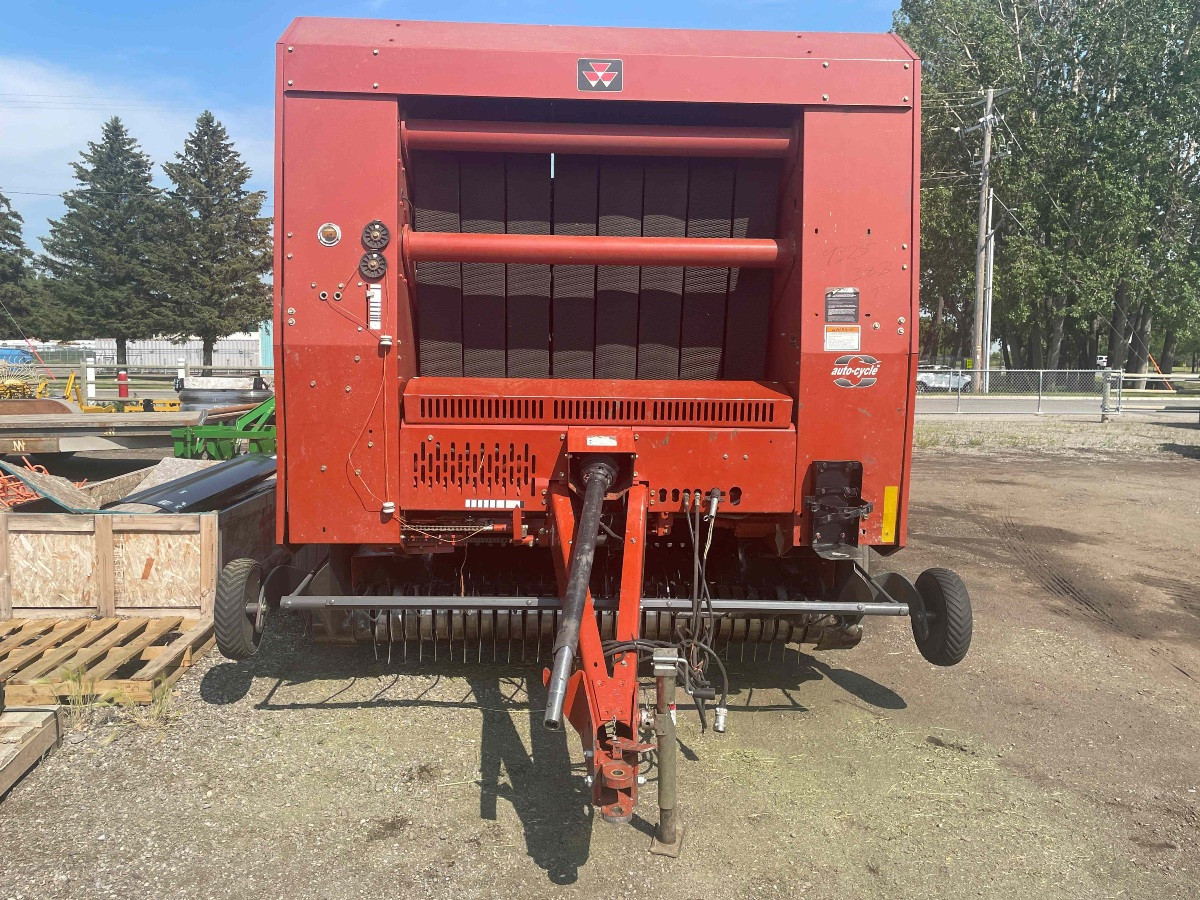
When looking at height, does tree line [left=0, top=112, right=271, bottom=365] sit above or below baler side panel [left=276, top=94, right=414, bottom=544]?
above

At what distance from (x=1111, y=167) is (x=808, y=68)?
34.5 metres

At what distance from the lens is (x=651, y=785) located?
3.31m

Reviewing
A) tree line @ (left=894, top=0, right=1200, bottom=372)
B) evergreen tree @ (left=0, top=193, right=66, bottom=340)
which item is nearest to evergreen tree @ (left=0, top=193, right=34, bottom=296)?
evergreen tree @ (left=0, top=193, right=66, bottom=340)

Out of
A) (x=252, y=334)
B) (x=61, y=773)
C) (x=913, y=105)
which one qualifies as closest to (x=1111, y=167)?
(x=913, y=105)

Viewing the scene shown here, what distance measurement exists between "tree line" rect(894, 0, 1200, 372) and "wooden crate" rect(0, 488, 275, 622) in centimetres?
3424

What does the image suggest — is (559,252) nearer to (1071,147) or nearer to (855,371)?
(855,371)

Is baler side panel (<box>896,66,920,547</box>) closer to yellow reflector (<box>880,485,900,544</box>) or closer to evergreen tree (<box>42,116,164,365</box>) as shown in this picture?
yellow reflector (<box>880,485,900,544</box>)

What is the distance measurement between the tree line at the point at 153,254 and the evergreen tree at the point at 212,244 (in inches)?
2.0

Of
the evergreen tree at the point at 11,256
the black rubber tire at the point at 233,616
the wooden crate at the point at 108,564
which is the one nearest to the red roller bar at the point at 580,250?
the black rubber tire at the point at 233,616

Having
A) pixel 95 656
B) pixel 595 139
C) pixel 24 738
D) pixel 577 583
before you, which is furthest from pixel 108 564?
pixel 595 139

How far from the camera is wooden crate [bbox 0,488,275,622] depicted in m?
4.85

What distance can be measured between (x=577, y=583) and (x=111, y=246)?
49726mm

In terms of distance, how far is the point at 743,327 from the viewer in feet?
14.2

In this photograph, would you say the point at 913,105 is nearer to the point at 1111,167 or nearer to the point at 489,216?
the point at 489,216
